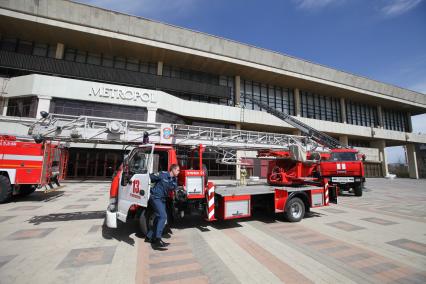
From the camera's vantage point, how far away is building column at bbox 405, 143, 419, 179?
144 ft

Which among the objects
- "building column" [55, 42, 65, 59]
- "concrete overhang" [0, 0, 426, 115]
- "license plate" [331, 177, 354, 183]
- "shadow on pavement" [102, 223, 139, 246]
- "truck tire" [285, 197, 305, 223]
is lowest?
"shadow on pavement" [102, 223, 139, 246]

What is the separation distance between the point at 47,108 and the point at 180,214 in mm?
19473

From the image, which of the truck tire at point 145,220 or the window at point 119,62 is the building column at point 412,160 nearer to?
the window at point 119,62

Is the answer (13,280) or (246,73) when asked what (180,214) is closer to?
(13,280)

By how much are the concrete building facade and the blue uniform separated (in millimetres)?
7992

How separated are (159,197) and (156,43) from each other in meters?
22.7

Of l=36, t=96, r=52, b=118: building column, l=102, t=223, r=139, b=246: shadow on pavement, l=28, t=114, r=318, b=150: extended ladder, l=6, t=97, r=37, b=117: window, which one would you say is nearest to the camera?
l=102, t=223, r=139, b=246: shadow on pavement

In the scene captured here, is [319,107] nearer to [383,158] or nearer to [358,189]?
[383,158]

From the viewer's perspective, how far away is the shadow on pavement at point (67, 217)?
7767 millimetres

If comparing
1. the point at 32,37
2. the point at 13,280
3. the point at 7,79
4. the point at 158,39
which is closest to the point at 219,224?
the point at 13,280

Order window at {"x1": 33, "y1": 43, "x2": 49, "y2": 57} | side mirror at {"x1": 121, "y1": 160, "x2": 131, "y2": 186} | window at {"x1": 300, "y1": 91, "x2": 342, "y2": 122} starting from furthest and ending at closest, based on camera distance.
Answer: window at {"x1": 300, "y1": 91, "x2": 342, "y2": 122} → window at {"x1": 33, "y1": 43, "x2": 49, "y2": 57} → side mirror at {"x1": 121, "y1": 160, "x2": 131, "y2": 186}

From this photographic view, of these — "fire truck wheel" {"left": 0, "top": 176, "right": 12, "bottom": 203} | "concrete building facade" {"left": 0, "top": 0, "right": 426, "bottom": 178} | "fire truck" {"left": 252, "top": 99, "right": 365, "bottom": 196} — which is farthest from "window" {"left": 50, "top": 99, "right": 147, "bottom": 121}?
"fire truck" {"left": 252, "top": 99, "right": 365, "bottom": 196}

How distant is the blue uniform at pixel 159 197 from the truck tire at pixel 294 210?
182 inches

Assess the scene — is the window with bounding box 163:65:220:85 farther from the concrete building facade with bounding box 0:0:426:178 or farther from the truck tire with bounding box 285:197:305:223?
the truck tire with bounding box 285:197:305:223
